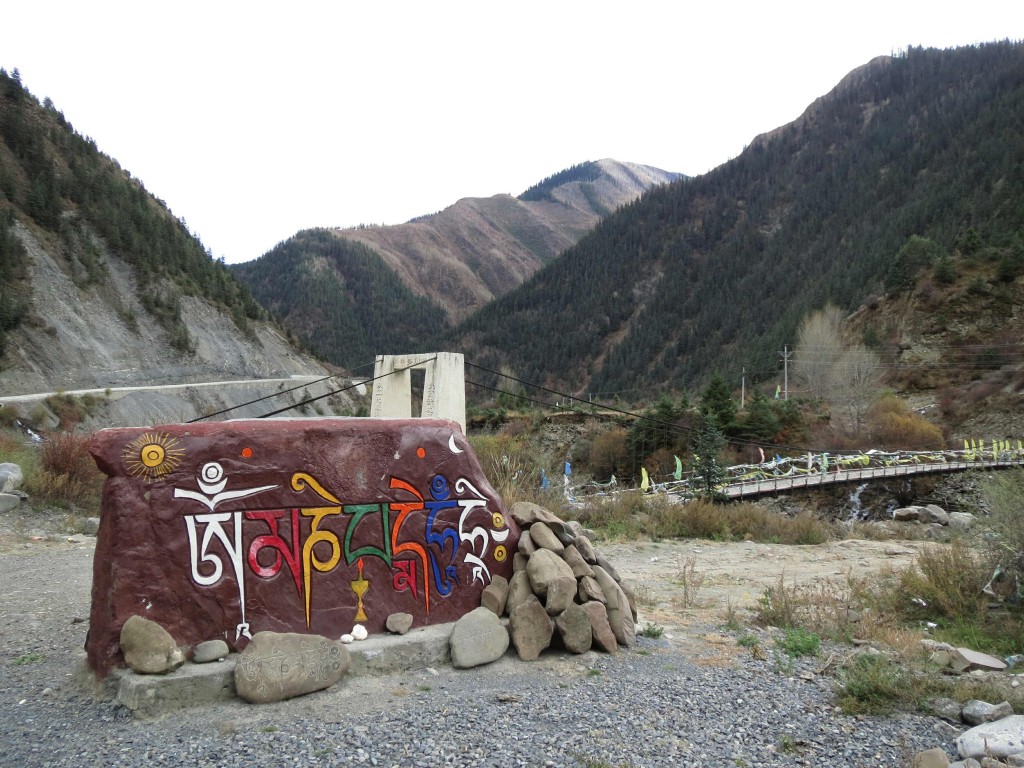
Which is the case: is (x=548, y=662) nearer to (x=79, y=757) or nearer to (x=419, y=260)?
(x=79, y=757)

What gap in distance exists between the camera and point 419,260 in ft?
650

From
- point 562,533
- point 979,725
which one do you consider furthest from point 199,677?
point 979,725

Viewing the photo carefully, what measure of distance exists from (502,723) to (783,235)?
4242 inches

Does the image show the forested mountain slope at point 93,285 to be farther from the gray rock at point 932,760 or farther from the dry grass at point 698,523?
the gray rock at point 932,760

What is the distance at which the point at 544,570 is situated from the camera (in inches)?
250

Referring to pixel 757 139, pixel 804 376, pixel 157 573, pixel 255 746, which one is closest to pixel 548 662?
pixel 255 746

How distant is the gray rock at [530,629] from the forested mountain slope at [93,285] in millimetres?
30952

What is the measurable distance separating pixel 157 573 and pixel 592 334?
111 metres

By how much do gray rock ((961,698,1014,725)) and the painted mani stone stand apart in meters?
3.71

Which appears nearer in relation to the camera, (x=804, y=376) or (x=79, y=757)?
(x=79, y=757)

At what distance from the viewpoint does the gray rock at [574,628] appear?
6.23m

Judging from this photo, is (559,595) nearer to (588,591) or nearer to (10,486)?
(588,591)

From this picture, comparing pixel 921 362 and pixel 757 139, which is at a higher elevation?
pixel 757 139

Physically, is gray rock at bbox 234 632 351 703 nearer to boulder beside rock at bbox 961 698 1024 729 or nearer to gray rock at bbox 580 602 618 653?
gray rock at bbox 580 602 618 653
